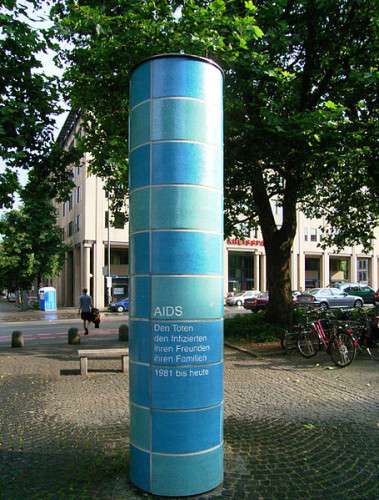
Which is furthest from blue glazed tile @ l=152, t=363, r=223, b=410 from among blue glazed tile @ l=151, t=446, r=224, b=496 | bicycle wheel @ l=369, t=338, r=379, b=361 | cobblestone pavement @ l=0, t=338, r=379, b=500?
bicycle wheel @ l=369, t=338, r=379, b=361

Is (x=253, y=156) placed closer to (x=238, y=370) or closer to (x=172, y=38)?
(x=172, y=38)

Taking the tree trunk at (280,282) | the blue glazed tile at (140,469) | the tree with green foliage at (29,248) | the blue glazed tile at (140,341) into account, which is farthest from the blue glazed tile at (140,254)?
the tree with green foliage at (29,248)

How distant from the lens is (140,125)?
A: 436 centimetres

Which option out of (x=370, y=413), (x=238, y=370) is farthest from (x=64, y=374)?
(x=370, y=413)

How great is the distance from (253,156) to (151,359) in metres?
7.79

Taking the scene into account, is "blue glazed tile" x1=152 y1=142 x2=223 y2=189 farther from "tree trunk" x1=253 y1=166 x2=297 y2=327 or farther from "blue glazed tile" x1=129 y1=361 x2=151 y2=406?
"tree trunk" x1=253 y1=166 x2=297 y2=327

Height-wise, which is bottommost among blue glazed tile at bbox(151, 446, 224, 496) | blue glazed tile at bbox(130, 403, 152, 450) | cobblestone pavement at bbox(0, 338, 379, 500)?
cobblestone pavement at bbox(0, 338, 379, 500)

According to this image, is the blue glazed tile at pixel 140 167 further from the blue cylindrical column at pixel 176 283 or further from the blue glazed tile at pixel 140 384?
the blue glazed tile at pixel 140 384

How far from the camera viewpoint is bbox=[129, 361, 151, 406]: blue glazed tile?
4.12 metres

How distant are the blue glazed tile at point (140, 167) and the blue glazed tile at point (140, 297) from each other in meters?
0.87

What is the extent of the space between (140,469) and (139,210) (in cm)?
230

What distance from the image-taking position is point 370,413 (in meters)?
6.53

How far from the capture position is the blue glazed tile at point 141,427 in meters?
4.10

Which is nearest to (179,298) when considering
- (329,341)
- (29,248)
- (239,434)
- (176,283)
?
(176,283)
